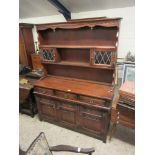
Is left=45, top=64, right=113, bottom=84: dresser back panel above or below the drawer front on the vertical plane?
above

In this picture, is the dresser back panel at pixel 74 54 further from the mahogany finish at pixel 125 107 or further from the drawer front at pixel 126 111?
the drawer front at pixel 126 111

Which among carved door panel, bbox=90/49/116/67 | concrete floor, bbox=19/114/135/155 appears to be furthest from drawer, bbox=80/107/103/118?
carved door panel, bbox=90/49/116/67

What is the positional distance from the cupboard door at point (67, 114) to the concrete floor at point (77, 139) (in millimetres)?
172

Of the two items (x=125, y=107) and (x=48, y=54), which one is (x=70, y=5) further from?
(x=125, y=107)

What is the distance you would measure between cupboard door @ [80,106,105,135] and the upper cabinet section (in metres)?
1.01

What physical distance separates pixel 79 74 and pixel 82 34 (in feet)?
2.40

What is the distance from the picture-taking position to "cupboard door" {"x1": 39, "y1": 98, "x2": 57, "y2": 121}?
2574 millimetres

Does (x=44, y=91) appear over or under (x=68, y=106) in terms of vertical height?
over

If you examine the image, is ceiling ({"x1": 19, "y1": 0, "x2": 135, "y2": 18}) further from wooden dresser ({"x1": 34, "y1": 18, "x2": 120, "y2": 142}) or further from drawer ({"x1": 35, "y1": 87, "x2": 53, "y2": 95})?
drawer ({"x1": 35, "y1": 87, "x2": 53, "y2": 95})

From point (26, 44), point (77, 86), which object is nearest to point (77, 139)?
point (77, 86)

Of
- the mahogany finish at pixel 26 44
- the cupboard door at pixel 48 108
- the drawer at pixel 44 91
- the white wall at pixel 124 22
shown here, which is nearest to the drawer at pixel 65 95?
the drawer at pixel 44 91

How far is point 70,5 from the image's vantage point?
3410 millimetres
